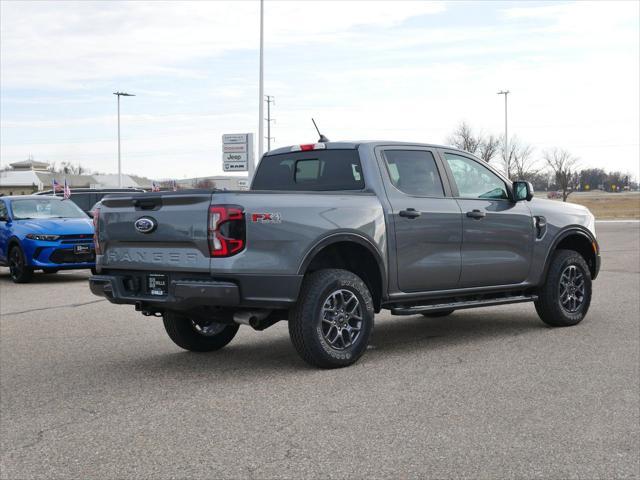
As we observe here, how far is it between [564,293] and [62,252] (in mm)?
9518

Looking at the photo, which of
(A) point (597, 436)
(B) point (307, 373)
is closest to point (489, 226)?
(B) point (307, 373)

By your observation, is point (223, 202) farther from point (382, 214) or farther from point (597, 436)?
point (597, 436)

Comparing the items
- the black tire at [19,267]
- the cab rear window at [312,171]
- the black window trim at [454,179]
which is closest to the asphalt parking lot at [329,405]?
the black window trim at [454,179]

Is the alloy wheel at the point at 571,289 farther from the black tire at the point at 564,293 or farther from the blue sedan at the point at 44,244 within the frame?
the blue sedan at the point at 44,244

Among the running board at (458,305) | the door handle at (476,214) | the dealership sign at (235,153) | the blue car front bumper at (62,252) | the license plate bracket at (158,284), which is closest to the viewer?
the license plate bracket at (158,284)

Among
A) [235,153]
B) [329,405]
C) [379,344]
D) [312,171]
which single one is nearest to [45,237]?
[312,171]

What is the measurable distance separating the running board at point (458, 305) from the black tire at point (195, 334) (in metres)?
1.61

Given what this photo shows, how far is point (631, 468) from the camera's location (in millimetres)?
4645

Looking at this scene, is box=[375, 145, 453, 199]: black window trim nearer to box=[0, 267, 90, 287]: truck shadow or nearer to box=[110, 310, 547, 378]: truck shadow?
box=[110, 310, 547, 378]: truck shadow

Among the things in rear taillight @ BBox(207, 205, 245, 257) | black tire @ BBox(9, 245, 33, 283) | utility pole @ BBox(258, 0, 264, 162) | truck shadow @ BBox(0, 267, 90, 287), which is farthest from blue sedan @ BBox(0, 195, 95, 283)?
utility pole @ BBox(258, 0, 264, 162)

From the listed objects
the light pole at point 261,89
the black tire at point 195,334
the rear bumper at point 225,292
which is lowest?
the black tire at point 195,334

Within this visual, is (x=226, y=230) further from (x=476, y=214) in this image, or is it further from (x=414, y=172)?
(x=476, y=214)

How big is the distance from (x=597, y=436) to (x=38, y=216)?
13600 mm

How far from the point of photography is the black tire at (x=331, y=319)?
6.91 m
